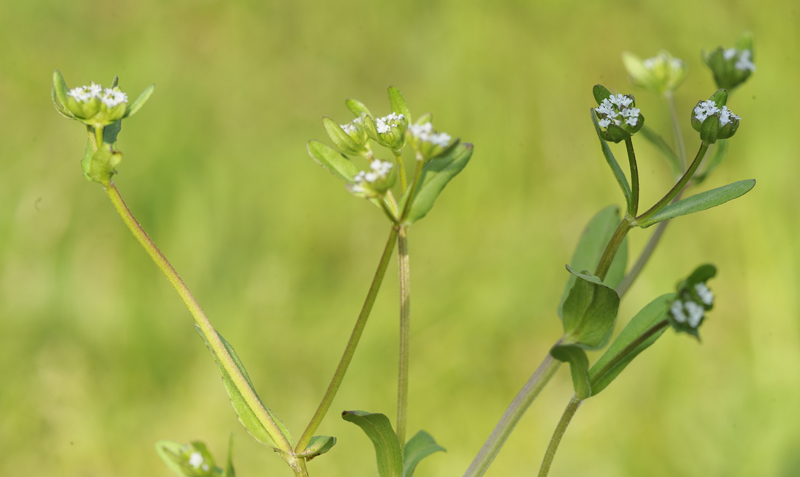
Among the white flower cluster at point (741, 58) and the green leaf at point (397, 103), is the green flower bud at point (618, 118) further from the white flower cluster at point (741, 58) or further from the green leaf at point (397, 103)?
the white flower cluster at point (741, 58)

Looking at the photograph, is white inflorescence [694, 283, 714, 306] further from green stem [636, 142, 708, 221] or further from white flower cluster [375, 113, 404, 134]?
white flower cluster [375, 113, 404, 134]

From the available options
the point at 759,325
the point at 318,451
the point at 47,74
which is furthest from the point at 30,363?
the point at 759,325

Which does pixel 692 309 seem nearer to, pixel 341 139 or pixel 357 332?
pixel 357 332

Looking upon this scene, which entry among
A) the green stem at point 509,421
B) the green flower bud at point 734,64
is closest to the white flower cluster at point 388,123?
the green stem at point 509,421

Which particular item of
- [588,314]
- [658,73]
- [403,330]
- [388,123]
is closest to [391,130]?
[388,123]

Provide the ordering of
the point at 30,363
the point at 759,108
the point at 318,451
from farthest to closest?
the point at 759,108, the point at 30,363, the point at 318,451

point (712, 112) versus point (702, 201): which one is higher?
point (712, 112)

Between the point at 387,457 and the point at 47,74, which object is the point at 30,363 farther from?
Result: the point at 387,457
